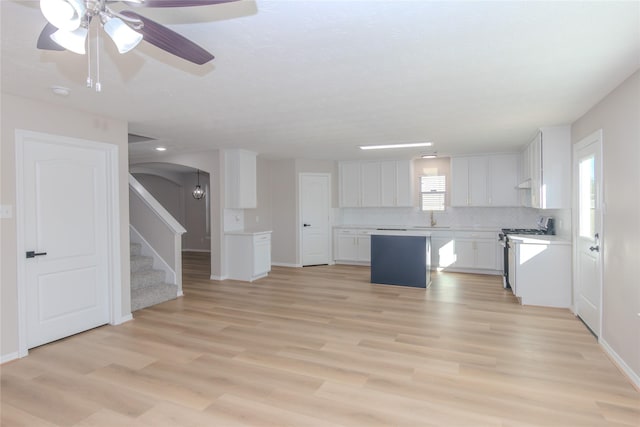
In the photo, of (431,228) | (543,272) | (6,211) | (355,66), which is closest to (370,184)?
(431,228)

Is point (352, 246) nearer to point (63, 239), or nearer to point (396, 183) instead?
point (396, 183)

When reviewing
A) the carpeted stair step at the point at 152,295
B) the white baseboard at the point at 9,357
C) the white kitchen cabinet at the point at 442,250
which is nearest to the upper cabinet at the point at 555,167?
the white kitchen cabinet at the point at 442,250

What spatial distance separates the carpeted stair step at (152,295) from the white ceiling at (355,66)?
2282mm

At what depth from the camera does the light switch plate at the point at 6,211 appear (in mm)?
3111

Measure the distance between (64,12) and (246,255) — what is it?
529cm

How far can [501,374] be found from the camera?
2.81 metres

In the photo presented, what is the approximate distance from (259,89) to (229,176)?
3590 millimetres

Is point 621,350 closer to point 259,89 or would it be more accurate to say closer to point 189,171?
point 259,89

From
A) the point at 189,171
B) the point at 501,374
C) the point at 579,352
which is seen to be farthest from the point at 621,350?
the point at 189,171

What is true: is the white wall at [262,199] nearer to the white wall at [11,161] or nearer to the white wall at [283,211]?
the white wall at [283,211]

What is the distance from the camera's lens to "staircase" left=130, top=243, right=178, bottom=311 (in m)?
4.77

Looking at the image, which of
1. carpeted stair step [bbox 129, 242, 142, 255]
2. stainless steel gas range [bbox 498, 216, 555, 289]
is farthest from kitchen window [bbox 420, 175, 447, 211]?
carpeted stair step [bbox 129, 242, 142, 255]

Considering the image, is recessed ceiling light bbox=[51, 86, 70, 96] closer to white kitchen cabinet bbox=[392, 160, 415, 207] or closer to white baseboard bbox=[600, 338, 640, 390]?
white baseboard bbox=[600, 338, 640, 390]

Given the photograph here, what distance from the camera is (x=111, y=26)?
152 centimetres
